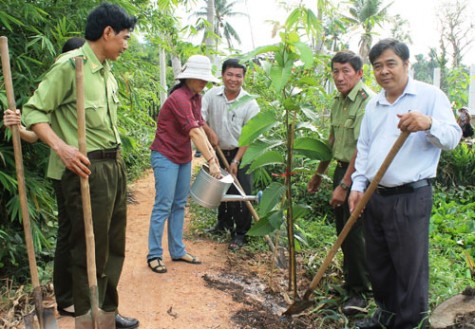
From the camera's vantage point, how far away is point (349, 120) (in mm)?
3094

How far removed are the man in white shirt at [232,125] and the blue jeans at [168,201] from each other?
2.29 feet

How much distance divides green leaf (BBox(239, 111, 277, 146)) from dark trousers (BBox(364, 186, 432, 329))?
0.78 m

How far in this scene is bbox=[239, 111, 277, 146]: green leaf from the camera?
109 inches

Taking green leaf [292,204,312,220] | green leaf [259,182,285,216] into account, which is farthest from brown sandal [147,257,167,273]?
green leaf [292,204,312,220]

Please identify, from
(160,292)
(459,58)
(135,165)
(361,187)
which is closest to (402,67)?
(361,187)


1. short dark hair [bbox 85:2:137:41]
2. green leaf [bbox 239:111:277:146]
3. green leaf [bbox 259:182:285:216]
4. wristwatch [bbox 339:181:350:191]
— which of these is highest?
short dark hair [bbox 85:2:137:41]

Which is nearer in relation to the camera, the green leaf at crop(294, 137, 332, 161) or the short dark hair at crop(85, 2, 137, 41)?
the short dark hair at crop(85, 2, 137, 41)

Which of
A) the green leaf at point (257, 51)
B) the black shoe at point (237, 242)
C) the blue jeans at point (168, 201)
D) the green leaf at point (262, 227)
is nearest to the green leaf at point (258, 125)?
the green leaf at point (257, 51)

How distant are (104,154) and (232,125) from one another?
217 centimetres

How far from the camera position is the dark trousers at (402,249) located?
245cm

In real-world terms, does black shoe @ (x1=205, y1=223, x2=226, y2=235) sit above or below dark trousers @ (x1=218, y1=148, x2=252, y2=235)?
below

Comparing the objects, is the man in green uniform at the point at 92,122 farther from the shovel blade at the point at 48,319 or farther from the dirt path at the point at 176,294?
the dirt path at the point at 176,294

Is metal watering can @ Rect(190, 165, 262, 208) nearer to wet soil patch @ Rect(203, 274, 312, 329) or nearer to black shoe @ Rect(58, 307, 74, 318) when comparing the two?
wet soil patch @ Rect(203, 274, 312, 329)

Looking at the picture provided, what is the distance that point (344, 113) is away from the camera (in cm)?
318
